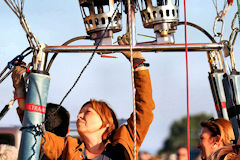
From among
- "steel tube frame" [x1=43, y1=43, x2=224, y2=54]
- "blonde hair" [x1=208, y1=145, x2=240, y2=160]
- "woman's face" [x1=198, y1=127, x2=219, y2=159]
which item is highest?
"steel tube frame" [x1=43, y1=43, x2=224, y2=54]

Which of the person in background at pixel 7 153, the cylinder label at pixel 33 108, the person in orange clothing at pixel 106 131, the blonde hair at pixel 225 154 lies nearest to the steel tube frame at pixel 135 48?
the person in orange clothing at pixel 106 131

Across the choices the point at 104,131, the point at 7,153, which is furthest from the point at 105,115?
the point at 7,153

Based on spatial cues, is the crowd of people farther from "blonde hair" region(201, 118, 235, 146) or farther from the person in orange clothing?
"blonde hair" region(201, 118, 235, 146)

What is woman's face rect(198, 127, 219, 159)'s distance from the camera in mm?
4064

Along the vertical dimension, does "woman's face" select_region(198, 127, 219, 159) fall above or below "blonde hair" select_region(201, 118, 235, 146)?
below

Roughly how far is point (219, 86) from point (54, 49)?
1187mm

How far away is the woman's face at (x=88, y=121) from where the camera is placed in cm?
354

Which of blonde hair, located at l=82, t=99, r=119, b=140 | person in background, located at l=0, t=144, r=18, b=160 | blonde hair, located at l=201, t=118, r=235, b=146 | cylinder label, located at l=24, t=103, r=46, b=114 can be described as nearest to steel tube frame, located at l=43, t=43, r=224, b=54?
cylinder label, located at l=24, t=103, r=46, b=114

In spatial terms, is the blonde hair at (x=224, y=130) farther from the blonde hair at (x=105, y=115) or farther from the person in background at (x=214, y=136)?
the blonde hair at (x=105, y=115)

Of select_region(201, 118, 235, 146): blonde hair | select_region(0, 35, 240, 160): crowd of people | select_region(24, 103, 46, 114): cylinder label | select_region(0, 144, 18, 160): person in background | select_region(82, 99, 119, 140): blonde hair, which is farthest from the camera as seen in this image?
select_region(0, 144, 18, 160): person in background

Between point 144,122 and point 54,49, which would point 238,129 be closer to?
point 144,122

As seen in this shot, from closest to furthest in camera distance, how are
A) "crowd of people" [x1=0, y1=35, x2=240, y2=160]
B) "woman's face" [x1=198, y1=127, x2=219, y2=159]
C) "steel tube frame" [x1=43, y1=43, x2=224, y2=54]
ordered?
"steel tube frame" [x1=43, y1=43, x2=224, y2=54] < "crowd of people" [x1=0, y1=35, x2=240, y2=160] < "woman's face" [x1=198, y1=127, x2=219, y2=159]

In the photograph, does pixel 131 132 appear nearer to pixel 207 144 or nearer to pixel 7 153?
pixel 207 144

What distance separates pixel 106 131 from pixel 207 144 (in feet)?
2.78
